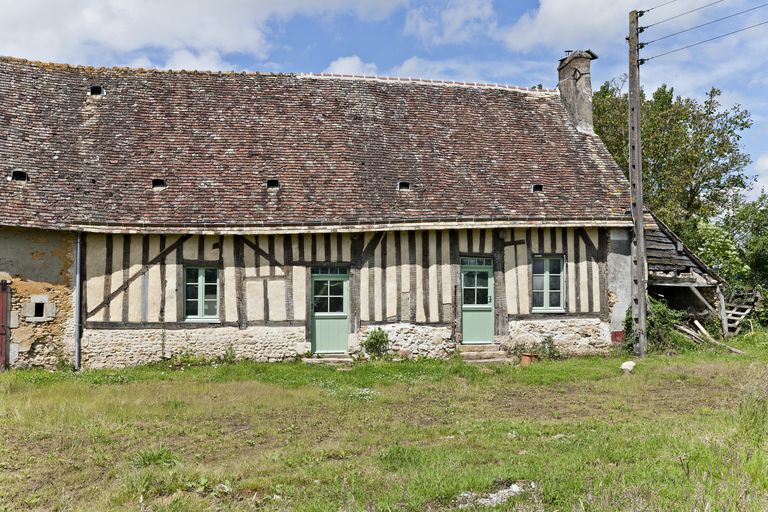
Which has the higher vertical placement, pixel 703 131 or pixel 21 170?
pixel 703 131

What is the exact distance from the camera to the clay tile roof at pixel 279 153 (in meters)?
11.5

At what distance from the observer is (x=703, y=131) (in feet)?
73.1

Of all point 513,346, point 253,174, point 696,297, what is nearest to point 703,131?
point 696,297

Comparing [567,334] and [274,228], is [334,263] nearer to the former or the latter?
[274,228]

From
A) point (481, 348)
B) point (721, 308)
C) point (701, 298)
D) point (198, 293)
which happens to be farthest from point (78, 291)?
point (721, 308)

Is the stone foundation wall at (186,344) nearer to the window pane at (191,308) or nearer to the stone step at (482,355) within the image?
the window pane at (191,308)

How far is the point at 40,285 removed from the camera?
35.9 ft

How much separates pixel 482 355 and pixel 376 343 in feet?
6.44

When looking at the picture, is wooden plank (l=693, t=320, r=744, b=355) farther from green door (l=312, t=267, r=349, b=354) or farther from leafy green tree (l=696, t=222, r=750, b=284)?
green door (l=312, t=267, r=349, b=354)

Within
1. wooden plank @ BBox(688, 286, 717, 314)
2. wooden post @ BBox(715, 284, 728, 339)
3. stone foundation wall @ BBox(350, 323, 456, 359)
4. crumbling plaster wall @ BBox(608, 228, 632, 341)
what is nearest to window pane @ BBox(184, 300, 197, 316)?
stone foundation wall @ BBox(350, 323, 456, 359)

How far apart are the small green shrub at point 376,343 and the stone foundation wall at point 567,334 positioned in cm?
234

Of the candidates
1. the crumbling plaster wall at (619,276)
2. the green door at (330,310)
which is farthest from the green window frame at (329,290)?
the crumbling plaster wall at (619,276)

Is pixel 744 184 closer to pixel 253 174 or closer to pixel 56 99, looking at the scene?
pixel 253 174

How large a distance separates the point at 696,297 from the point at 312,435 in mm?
10719
